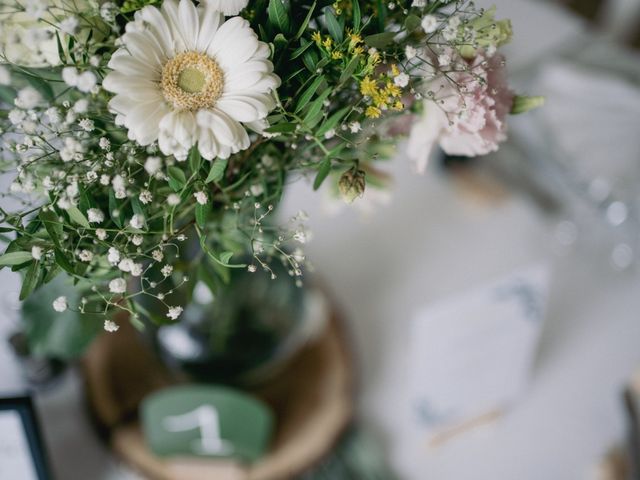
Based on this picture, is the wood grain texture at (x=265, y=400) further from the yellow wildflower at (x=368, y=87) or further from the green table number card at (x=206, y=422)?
the yellow wildflower at (x=368, y=87)

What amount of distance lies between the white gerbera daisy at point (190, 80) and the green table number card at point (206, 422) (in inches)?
14.1

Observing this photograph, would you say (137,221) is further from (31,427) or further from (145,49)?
(31,427)

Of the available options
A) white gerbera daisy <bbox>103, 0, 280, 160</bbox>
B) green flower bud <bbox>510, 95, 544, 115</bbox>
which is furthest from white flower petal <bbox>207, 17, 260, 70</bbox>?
green flower bud <bbox>510, 95, 544, 115</bbox>

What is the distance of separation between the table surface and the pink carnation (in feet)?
1.38

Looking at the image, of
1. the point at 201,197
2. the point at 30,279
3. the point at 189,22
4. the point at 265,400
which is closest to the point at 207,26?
the point at 189,22

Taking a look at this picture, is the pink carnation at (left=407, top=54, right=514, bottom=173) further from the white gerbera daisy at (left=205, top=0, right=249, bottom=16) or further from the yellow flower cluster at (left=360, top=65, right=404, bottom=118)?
the white gerbera daisy at (left=205, top=0, right=249, bottom=16)

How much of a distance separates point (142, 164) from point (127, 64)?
87mm

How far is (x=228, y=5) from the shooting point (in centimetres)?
39

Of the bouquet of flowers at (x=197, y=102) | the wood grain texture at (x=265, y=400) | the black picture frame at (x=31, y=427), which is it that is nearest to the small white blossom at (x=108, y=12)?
the bouquet of flowers at (x=197, y=102)

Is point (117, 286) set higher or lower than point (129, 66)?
lower

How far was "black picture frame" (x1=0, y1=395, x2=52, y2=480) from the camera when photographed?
0.58m

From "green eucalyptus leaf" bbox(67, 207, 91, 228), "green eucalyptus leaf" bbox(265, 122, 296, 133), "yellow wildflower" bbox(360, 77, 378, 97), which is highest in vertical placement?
"yellow wildflower" bbox(360, 77, 378, 97)

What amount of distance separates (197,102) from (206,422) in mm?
416

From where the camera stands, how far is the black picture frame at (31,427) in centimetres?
58
